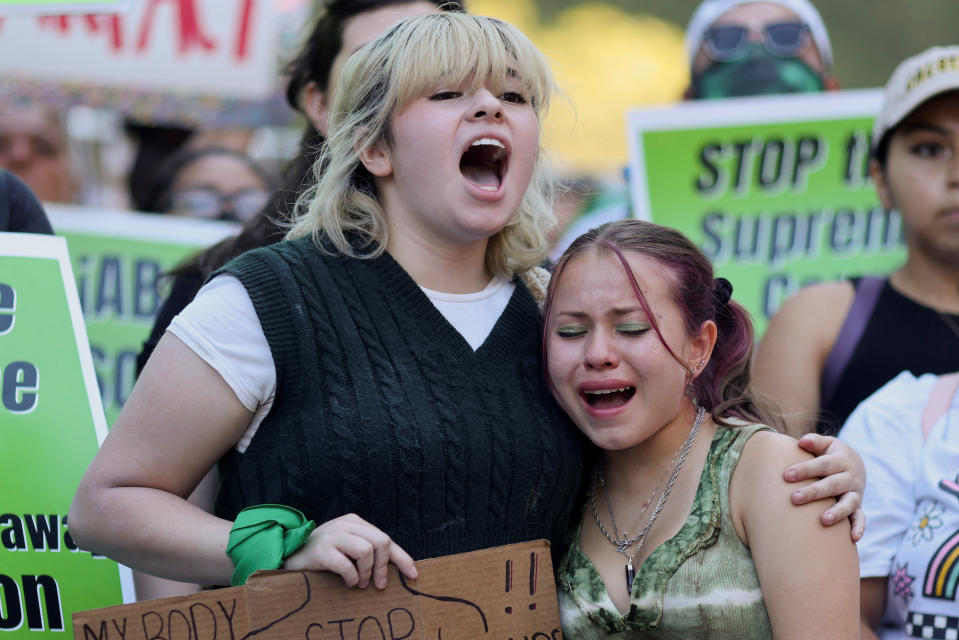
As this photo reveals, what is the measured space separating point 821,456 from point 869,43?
1000cm

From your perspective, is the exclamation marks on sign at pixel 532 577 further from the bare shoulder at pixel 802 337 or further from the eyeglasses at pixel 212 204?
the eyeglasses at pixel 212 204

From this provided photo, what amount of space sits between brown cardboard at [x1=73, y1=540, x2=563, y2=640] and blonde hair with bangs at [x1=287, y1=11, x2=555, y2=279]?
1.98 ft

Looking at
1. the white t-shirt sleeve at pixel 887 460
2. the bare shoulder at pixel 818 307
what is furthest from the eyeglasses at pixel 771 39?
the white t-shirt sleeve at pixel 887 460

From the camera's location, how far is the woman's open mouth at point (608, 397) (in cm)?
220

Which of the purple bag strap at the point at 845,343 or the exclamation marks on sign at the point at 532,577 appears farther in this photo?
the purple bag strap at the point at 845,343

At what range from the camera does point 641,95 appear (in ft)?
37.2

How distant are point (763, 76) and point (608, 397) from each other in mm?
2455

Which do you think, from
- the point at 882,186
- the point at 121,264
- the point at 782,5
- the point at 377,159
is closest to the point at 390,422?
the point at 377,159

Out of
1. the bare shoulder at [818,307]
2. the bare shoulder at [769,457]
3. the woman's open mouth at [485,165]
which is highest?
the woman's open mouth at [485,165]

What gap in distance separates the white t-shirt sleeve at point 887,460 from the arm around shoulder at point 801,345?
407mm

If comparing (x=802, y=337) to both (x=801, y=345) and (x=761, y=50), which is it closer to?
(x=801, y=345)

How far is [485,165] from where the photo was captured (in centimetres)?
232

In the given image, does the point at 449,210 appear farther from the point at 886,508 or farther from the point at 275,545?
the point at 886,508

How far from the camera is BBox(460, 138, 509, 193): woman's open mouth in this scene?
2291 millimetres
